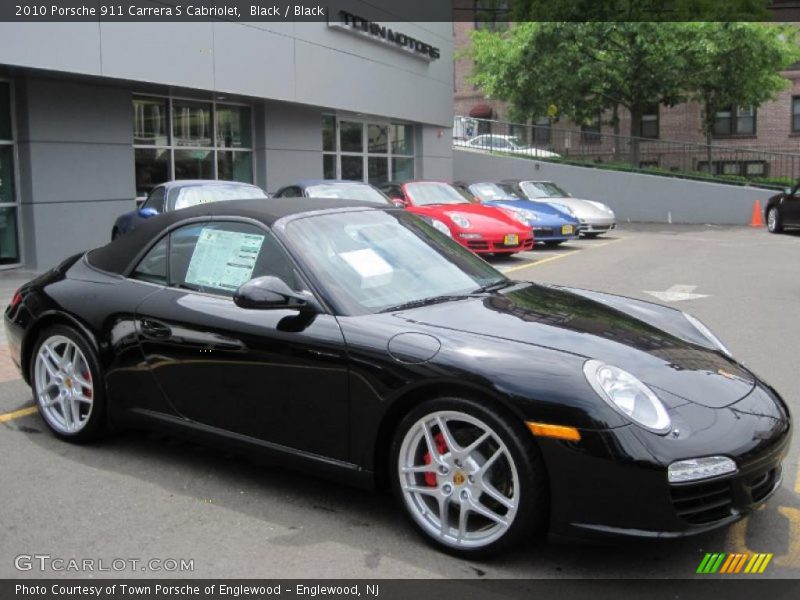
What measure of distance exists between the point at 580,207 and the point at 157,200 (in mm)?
10442

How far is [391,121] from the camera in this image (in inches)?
928

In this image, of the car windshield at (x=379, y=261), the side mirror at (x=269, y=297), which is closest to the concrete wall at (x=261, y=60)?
the car windshield at (x=379, y=261)

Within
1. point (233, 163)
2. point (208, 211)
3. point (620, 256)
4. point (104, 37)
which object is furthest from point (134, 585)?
point (233, 163)

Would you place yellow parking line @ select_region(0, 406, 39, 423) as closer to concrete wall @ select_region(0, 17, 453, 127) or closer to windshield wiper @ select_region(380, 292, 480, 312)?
windshield wiper @ select_region(380, 292, 480, 312)

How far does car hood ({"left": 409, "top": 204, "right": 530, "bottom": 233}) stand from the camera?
1345 cm

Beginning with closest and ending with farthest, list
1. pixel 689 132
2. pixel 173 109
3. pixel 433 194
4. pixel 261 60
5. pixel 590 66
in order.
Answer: pixel 433 194
pixel 173 109
pixel 261 60
pixel 590 66
pixel 689 132

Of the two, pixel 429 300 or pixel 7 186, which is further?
pixel 7 186

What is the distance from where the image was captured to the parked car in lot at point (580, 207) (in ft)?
60.4

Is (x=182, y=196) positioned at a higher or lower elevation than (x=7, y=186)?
lower

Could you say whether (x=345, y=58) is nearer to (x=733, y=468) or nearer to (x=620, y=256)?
(x=620, y=256)

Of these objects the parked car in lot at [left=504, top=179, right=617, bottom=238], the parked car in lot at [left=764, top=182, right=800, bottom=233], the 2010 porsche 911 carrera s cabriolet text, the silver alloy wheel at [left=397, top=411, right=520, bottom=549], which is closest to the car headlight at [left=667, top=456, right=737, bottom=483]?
the 2010 porsche 911 carrera s cabriolet text

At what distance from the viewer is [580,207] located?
18781mm

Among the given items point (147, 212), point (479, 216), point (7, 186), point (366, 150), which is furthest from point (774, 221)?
point (7, 186)

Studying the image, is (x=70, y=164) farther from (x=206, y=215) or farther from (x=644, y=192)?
(x=644, y=192)
